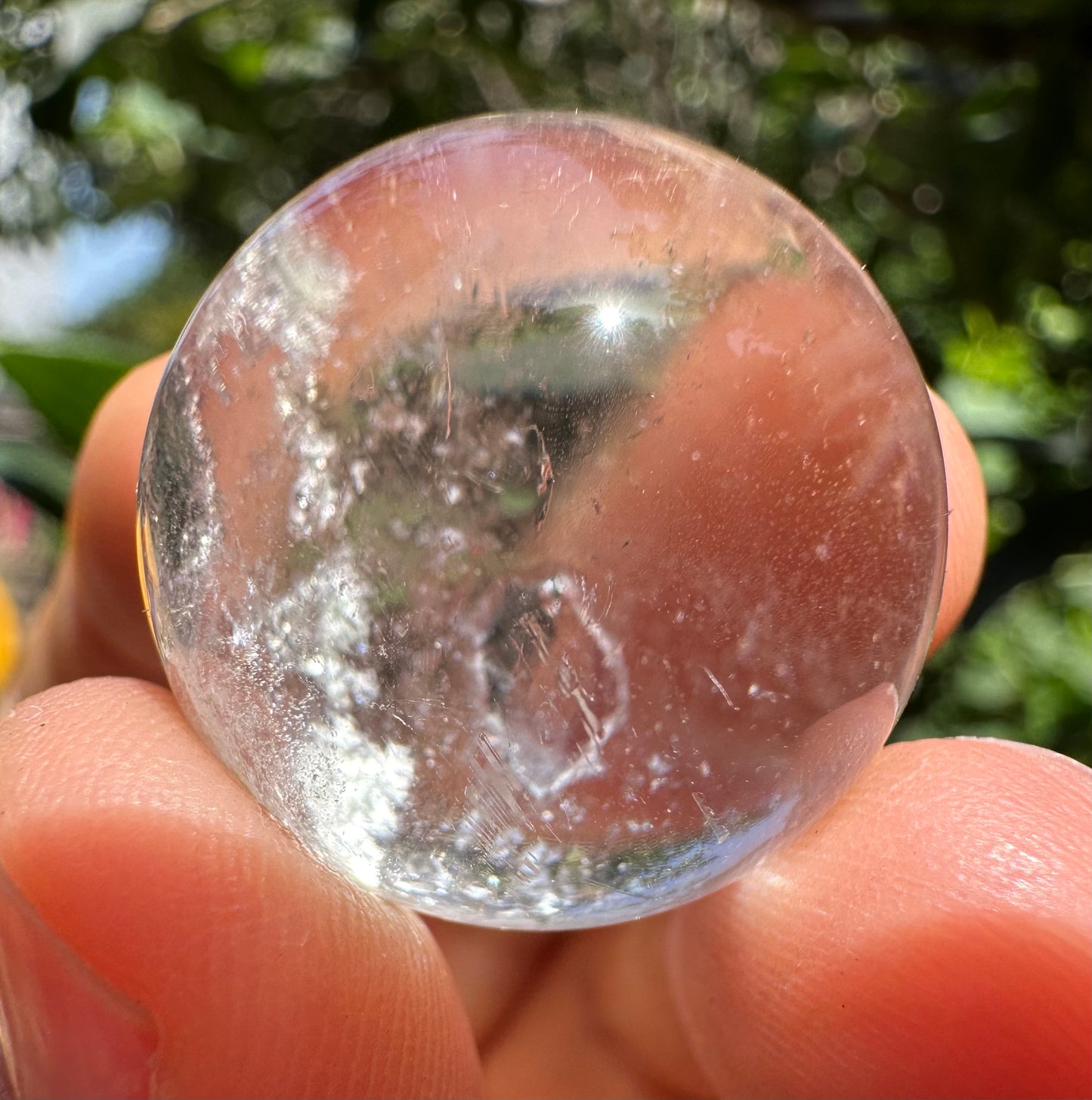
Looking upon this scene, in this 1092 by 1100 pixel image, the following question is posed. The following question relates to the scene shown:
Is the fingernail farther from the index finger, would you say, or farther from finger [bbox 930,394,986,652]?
finger [bbox 930,394,986,652]

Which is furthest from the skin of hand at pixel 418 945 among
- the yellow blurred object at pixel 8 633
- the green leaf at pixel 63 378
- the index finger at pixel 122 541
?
the yellow blurred object at pixel 8 633

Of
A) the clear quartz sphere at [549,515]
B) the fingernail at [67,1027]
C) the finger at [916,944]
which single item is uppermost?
the clear quartz sphere at [549,515]

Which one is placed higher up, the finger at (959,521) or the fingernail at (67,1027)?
the fingernail at (67,1027)

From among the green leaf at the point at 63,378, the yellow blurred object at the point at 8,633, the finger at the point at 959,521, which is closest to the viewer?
the finger at the point at 959,521

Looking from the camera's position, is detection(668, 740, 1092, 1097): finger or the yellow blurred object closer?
detection(668, 740, 1092, 1097): finger

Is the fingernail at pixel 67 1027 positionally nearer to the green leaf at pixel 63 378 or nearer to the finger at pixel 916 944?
the finger at pixel 916 944

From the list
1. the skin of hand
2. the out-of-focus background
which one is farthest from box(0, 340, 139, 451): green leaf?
the skin of hand

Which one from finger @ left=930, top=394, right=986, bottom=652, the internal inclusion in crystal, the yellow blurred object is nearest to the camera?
the internal inclusion in crystal
